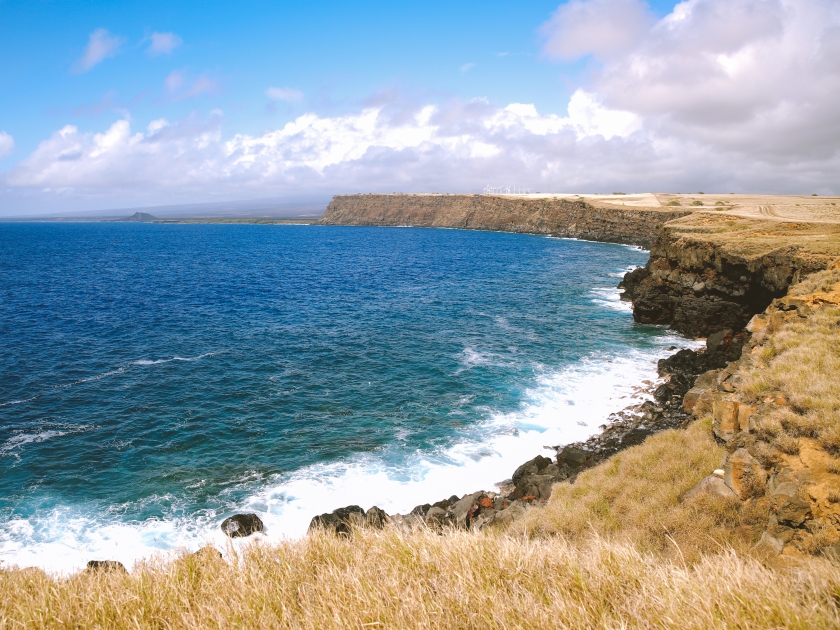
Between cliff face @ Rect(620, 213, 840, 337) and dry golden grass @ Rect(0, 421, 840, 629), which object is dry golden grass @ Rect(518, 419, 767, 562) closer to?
dry golden grass @ Rect(0, 421, 840, 629)

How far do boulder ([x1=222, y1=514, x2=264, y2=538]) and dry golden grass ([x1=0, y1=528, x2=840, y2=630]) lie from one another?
26.5 feet

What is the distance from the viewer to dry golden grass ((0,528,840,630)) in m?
4.90

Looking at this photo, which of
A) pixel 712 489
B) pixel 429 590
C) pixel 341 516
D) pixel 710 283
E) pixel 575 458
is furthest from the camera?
pixel 710 283

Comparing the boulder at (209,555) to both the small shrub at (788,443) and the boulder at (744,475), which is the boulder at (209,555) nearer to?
the boulder at (744,475)

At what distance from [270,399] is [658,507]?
18959 mm

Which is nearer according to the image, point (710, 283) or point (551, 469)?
point (551, 469)

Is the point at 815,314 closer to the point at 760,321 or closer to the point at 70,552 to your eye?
the point at 760,321

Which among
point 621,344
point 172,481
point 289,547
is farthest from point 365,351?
point 289,547

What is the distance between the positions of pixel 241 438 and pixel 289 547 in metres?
14.7

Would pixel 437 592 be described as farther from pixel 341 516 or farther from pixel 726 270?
pixel 726 270

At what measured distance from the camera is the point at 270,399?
954 inches

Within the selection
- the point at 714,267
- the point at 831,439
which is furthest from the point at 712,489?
the point at 714,267

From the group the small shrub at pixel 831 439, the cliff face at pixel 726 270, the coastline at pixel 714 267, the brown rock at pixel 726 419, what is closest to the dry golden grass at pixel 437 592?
the small shrub at pixel 831 439

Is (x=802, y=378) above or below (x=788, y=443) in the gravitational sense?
above
